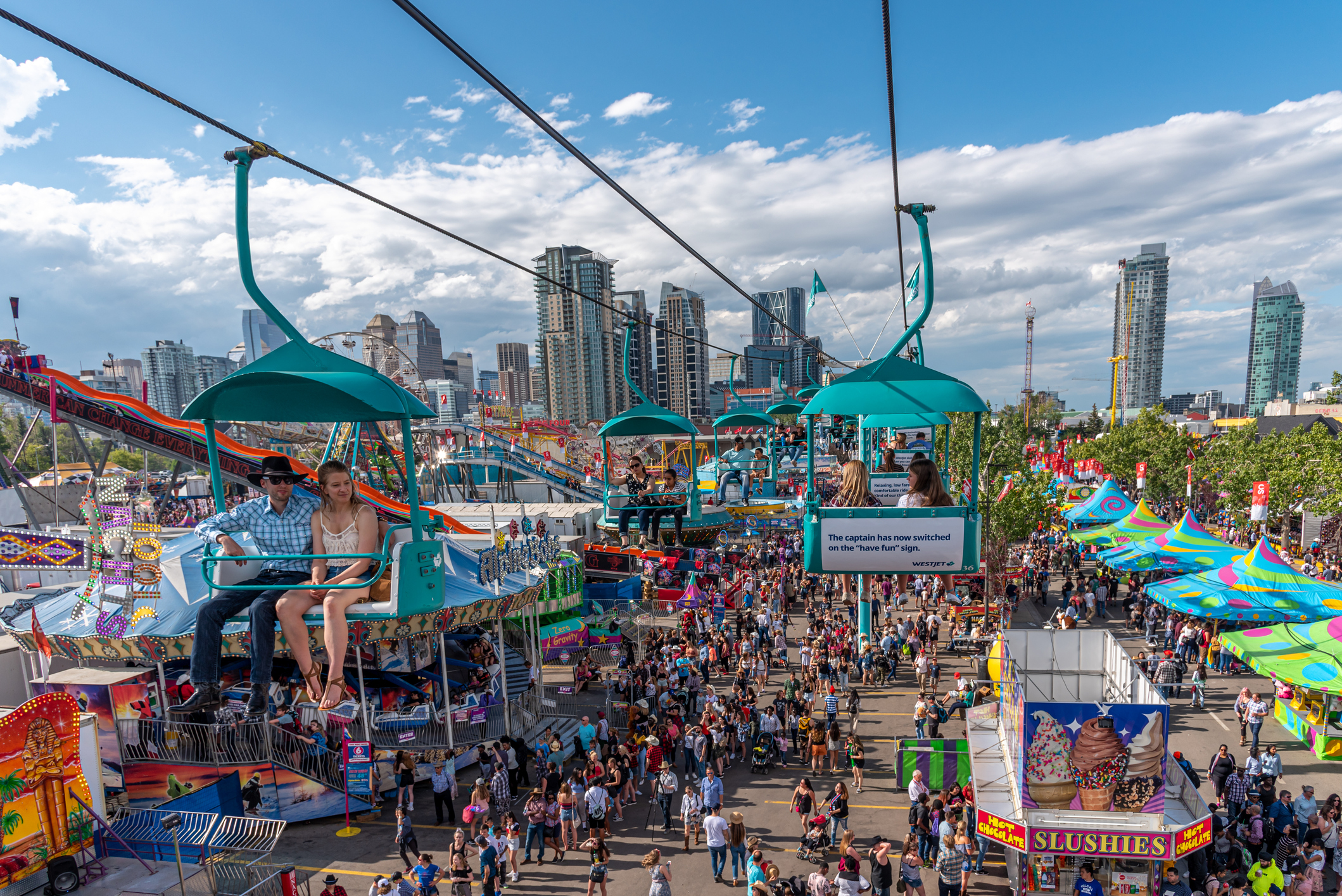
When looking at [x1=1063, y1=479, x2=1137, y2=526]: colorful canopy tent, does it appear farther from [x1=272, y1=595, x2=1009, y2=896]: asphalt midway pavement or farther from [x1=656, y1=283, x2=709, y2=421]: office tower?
[x1=656, y1=283, x2=709, y2=421]: office tower

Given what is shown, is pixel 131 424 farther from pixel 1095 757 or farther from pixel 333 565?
pixel 1095 757

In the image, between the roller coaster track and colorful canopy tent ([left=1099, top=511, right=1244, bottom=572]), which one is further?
colorful canopy tent ([left=1099, top=511, right=1244, bottom=572])

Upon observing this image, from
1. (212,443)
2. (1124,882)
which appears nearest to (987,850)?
(1124,882)

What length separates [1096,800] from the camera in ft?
33.9

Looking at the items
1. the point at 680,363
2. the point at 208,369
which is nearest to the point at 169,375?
the point at 208,369

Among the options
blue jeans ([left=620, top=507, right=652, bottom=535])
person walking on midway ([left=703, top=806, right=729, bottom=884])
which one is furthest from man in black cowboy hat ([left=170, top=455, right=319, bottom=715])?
blue jeans ([left=620, top=507, right=652, bottom=535])

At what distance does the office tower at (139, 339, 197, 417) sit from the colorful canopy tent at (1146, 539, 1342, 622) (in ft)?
546

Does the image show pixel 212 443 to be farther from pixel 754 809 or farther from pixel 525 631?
pixel 525 631

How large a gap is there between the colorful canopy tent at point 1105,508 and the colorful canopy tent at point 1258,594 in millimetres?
Result: 10639

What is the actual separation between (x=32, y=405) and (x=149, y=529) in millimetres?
16527

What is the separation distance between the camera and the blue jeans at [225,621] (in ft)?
15.6

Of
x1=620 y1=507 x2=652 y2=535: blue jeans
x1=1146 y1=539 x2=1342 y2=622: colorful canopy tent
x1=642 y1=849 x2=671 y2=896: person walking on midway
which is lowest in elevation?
x1=642 y1=849 x2=671 y2=896: person walking on midway

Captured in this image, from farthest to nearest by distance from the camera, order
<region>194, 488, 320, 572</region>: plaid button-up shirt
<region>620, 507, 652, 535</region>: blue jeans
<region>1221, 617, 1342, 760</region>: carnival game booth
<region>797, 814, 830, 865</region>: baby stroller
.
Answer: <region>620, 507, 652, 535</region>: blue jeans
<region>1221, 617, 1342, 760</region>: carnival game booth
<region>797, 814, 830, 865</region>: baby stroller
<region>194, 488, 320, 572</region>: plaid button-up shirt

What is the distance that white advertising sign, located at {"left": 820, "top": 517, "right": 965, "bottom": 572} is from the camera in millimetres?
9352
